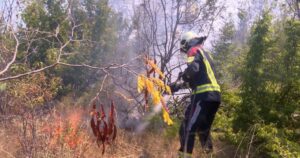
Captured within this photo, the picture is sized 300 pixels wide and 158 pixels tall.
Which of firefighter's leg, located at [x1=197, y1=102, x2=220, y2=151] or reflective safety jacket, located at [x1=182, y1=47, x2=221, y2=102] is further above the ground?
reflective safety jacket, located at [x1=182, y1=47, x2=221, y2=102]

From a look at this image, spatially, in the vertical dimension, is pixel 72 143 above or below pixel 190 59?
below

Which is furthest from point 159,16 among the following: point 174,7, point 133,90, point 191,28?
point 133,90

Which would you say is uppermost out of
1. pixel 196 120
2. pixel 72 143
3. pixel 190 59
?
pixel 190 59

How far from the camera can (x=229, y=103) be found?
6.44 meters

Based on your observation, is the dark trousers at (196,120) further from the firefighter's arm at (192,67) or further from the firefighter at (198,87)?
the firefighter's arm at (192,67)

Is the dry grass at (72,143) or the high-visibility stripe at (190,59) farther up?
the high-visibility stripe at (190,59)

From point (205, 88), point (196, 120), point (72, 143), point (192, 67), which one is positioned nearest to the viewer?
point (192, 67)

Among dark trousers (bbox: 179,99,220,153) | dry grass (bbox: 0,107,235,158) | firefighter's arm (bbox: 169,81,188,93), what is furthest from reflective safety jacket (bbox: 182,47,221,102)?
dry grass (bbox: 0,107,235,158)

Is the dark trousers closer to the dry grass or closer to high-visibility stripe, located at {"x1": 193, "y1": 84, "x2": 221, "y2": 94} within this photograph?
high-visibility stripe, located at {"x1": 193, "y1": 84, "x2": 221, "y2": 94}

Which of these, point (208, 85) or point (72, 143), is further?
point (72, 143)

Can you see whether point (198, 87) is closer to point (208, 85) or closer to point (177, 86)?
point (208, 85)

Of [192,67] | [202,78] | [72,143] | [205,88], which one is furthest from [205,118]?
[72,143]

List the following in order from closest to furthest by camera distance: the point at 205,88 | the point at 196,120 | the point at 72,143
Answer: the point at 205,88
the point at 196,120
the point at 72,143

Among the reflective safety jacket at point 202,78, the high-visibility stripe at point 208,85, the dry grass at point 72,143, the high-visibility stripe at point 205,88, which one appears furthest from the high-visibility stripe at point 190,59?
the dry grass at point 72,143
